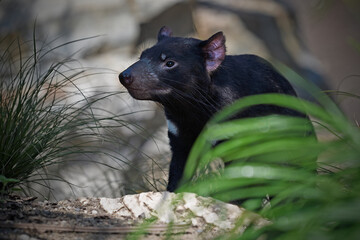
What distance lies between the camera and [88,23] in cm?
764

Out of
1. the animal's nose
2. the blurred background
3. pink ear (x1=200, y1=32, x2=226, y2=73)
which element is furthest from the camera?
the blurred background

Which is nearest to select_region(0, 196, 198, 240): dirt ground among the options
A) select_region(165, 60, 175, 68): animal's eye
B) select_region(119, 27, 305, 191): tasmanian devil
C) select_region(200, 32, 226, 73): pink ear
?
select_region(119, 27, 305, 191): tasmanian devil

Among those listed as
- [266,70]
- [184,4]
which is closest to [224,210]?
[266,70]

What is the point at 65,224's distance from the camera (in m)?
2.26

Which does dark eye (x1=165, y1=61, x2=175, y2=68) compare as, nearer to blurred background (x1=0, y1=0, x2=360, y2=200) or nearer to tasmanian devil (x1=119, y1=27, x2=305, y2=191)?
tasmanian devil (x1=119, y1=27, x2=305, y2=191)

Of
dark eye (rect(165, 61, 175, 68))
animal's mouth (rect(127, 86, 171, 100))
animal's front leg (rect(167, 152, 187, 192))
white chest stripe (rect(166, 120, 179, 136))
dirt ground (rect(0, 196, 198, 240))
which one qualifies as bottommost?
animal's front leg (rect(167, 152, 187, 192))

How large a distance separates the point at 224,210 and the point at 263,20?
6797mm

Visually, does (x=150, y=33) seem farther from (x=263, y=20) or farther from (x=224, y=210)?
(x=224, y=210)

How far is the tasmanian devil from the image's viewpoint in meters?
3.62

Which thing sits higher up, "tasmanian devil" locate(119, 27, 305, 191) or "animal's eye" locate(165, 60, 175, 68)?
"animal's eye" locate(165, 60, 175, 68)

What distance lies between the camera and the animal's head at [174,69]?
3566mm

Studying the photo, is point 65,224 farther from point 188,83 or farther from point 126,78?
point 188,83

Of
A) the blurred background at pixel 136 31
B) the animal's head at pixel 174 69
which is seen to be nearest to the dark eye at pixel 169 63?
the animal's head at pixel 174 69

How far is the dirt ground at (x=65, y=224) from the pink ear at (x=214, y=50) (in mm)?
1559
